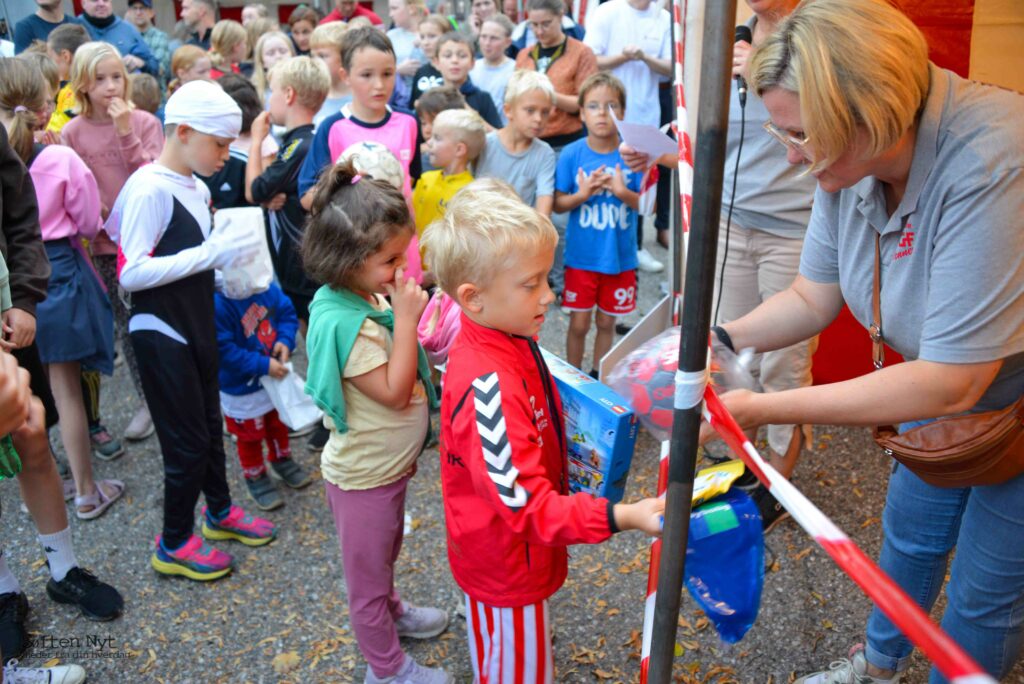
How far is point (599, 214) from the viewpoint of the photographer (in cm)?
453

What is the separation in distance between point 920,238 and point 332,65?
4.71 meters

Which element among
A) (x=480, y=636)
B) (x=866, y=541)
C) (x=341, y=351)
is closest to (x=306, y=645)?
(x=480, y=636)

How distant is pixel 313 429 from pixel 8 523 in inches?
58.9

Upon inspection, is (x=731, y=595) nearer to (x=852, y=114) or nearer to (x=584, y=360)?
(x=852, y=114)

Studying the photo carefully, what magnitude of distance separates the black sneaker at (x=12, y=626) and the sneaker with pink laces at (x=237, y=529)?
76 cm

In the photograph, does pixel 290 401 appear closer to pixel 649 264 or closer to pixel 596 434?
pixel 596 434

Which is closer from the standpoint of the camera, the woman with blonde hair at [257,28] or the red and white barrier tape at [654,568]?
the red and white barrier tape at [654,568]

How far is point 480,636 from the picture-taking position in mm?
2197

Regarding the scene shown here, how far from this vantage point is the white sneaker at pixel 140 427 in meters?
4.47

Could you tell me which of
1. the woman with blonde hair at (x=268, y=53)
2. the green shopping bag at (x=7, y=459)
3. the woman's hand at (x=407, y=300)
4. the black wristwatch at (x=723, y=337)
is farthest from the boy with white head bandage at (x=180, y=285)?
the woman with blonde hair at (x=268, y=53)

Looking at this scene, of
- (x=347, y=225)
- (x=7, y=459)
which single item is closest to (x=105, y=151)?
(x=7, y=459)

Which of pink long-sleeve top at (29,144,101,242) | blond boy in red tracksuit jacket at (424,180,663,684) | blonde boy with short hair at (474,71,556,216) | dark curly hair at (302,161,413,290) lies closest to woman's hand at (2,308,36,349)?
pink long-sleeve top at (29,144,101,242)

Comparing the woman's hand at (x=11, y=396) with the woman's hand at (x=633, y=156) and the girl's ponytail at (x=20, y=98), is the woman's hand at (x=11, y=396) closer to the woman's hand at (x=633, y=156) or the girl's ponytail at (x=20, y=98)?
the girl's ponytail at (x=20, y=98)

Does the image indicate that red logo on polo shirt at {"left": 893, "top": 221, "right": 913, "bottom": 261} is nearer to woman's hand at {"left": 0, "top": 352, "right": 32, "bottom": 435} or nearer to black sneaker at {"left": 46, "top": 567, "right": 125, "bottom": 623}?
woman's hand at {"left": 0, "top": 352, "right": 32, "bottom": 435}
